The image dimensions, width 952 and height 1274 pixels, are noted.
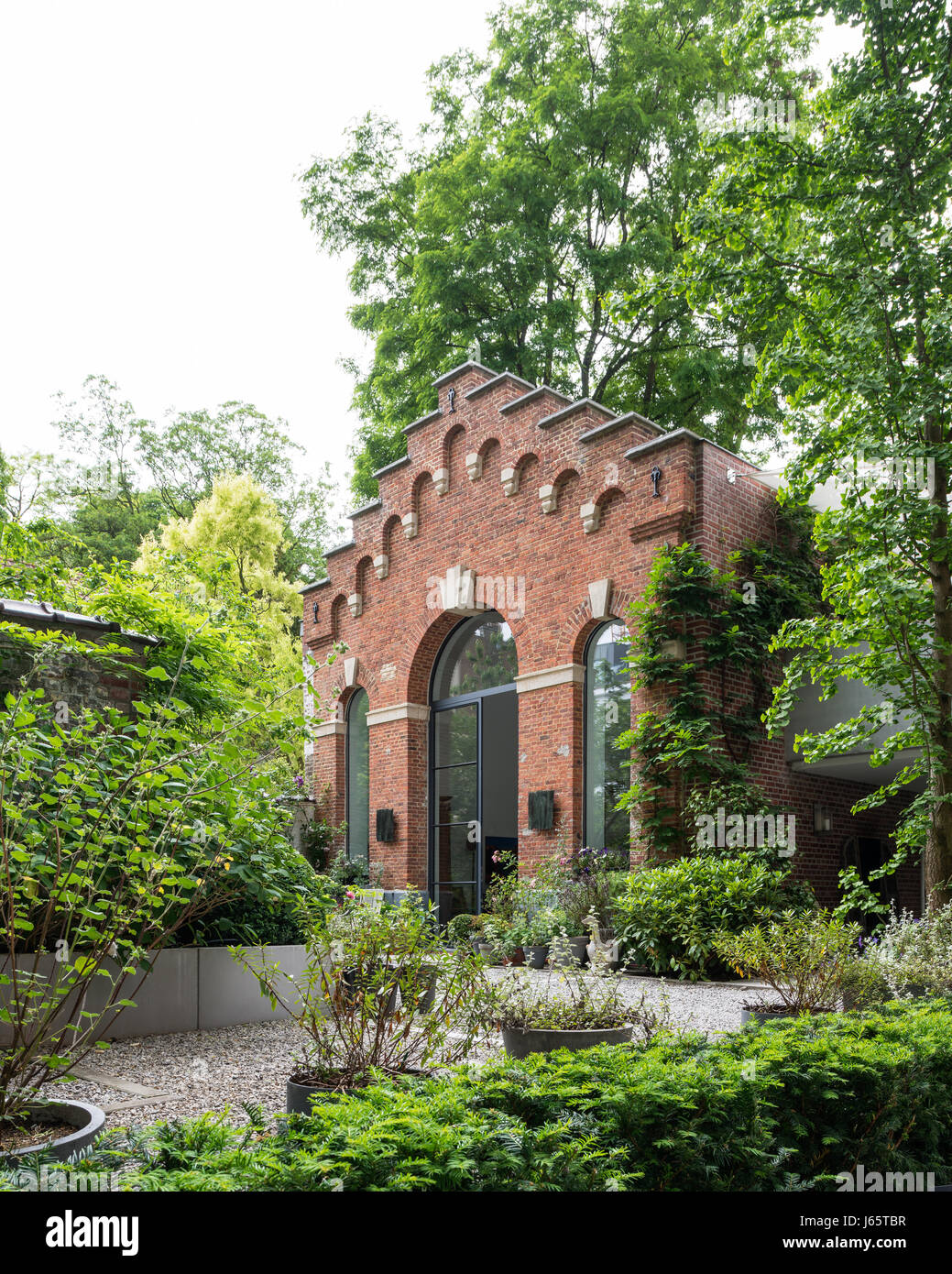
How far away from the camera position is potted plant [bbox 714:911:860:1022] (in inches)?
249

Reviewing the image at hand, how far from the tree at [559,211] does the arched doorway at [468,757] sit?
21.9 feet

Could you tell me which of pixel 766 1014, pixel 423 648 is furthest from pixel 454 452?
pixel 766 1014

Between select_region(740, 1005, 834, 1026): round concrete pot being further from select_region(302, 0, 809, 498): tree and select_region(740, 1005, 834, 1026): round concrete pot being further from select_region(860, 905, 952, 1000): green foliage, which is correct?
select_region(302, 0, 809, 498): tree

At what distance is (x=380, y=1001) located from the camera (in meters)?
4.32

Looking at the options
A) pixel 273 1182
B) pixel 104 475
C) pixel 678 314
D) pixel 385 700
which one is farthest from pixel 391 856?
pixel 104 475

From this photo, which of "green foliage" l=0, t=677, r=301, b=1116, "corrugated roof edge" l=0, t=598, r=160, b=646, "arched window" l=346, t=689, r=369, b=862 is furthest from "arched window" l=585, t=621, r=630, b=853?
"green foliage" l=0, t=677, r=301, b=1116

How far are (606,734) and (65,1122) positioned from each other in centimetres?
974

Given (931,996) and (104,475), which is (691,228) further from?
(104,475)

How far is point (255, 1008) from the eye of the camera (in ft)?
23.7

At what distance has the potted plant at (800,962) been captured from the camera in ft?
20.7

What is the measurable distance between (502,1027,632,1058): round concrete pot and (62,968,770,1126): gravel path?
0.30m

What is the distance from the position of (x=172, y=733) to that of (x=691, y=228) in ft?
24.4

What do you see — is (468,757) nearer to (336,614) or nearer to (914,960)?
(336,614)

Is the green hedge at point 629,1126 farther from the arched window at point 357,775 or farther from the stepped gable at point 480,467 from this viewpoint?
the arched window at point 357,775
